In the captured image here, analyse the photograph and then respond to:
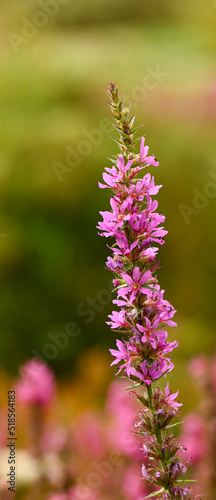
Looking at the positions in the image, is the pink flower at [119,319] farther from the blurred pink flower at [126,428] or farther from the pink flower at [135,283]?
the blurred pink flower at [126,428]

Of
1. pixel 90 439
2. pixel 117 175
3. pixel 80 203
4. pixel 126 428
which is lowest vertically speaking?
pixel 90 439

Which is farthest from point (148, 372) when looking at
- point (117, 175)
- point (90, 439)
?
point (90, 439)

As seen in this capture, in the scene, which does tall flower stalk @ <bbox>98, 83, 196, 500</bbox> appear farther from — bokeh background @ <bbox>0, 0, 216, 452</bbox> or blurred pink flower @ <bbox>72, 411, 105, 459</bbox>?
bokeh background @ <bbox>0, 0, 216, 452</bbox>

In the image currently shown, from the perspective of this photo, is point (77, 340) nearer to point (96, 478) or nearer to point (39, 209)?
point (39, 209)

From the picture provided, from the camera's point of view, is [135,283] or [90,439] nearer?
[135,283]

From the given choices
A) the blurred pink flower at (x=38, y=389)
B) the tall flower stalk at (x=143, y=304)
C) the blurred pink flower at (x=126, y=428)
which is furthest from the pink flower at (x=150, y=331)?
the blurred pink flower at (x=38, y=389)

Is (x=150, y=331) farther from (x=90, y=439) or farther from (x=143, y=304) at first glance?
(x=90, y=439)

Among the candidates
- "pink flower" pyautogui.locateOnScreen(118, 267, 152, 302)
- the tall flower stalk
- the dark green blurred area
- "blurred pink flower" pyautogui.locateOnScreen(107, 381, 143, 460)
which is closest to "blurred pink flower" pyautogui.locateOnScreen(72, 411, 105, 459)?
"blurred pink flower" pyautogui.locateOnScreen(107, 381, 143, 460)

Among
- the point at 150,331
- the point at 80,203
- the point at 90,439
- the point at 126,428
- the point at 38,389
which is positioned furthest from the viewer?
the point at 80,203
